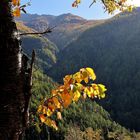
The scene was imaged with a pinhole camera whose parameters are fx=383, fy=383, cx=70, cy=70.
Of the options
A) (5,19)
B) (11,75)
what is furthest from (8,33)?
(11,75)

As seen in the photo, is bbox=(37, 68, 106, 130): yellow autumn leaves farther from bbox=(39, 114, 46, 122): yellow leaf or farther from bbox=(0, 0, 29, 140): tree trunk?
bbox=(0, 0, 29, 140): tree trunk

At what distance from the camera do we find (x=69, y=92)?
12.5 feet

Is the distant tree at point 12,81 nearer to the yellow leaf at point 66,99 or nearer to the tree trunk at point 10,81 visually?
the tree trunk at point 10,81

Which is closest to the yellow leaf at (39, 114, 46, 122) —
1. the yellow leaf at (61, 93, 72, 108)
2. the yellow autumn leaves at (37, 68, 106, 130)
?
the yellow autumn leaves at (37, 68, 106, 130)

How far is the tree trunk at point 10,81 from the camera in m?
3.51

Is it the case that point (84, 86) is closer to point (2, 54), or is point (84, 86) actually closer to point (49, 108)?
point (49, 108)

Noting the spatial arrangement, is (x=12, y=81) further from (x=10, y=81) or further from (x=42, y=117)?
(x=42, y=117)

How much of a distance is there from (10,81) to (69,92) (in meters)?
0.61

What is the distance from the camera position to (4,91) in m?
3.53

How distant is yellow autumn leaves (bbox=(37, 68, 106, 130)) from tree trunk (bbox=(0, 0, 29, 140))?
1.44 feet

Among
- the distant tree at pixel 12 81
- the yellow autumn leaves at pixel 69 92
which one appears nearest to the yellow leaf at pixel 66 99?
the yellow autumn leaves at pixel 69 92

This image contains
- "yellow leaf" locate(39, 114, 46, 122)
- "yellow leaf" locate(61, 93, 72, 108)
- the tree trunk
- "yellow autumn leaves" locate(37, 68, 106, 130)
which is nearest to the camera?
the tree trunk

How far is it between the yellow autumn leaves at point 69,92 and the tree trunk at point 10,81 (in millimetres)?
439

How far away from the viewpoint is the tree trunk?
3.51 metres
